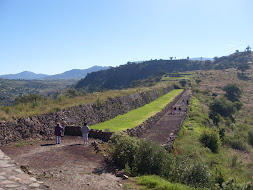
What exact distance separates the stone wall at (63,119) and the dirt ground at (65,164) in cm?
61

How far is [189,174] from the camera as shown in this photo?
26.5 ft

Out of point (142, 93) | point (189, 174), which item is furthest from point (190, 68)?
point (189, 174)

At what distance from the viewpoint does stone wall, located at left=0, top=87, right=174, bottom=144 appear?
34.5 feet

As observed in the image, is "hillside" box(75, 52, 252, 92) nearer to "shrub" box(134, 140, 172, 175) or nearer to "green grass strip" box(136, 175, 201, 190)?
"shrub" box(134, 140, 172, 175)

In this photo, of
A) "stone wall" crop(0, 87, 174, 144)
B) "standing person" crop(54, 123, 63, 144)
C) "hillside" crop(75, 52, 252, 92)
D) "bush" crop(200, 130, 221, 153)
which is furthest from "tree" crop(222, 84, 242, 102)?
"hillside" crop(75, 52, 252, 92)

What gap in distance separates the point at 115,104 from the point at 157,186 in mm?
15465

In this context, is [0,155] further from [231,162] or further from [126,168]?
[231,162]

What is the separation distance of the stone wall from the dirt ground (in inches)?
Answer: 24.2

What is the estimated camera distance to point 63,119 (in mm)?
13938

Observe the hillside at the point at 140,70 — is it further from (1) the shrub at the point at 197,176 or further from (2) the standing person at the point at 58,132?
(1) the shrub at the point at 197,176

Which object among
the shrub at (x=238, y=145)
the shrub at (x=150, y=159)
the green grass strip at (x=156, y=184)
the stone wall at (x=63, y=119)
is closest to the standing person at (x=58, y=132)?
the stone wall at (x=63, y=119)

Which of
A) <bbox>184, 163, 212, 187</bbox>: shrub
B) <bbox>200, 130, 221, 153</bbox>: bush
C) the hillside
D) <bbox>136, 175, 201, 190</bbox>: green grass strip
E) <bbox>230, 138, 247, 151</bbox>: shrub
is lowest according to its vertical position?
<bbox>230, 138, 247, 151</bbox>: shrub

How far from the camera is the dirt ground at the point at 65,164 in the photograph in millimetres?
6455

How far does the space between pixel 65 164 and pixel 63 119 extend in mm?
6127
